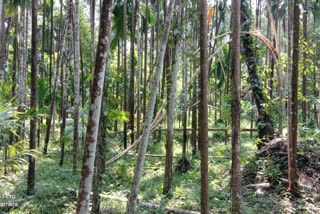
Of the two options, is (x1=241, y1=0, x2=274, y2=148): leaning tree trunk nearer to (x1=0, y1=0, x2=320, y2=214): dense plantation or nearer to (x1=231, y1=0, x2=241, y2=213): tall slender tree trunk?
(x1=0, y1=0, x2=320, y2=214): dense plantation

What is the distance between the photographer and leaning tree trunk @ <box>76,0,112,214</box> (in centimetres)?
366

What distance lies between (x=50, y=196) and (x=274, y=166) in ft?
17.8

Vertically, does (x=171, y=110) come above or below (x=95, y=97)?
below

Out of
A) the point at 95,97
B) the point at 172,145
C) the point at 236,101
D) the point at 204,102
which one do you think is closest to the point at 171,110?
the point at 172,145

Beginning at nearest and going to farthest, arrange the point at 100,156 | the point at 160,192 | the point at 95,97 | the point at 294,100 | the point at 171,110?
1. the point at 95,97
2. the point at 100,156
3. the point at 294,100
4. the point at 171,110
5. the point at 160,192

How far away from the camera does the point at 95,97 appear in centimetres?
371

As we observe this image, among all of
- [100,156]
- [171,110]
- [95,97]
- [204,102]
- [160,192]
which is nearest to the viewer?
[95,97]

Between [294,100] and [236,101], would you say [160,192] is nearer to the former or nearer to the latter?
[294,100]

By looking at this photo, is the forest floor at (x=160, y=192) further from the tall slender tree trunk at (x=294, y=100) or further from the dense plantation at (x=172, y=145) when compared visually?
the tall slender tree trunk at (x=294, y=100)

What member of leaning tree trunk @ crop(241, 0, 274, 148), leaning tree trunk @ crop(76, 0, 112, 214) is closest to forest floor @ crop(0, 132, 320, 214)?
leaning tree trunk @ crop(241, 0, 274, 148)

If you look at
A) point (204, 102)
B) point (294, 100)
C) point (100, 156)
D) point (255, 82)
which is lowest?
point (100, 156)

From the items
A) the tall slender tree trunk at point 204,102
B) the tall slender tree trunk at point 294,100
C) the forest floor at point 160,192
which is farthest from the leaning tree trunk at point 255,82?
the tall slender tree trunk at point 204,102

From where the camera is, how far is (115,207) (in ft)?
20.0

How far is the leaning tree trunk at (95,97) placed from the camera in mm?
3658
